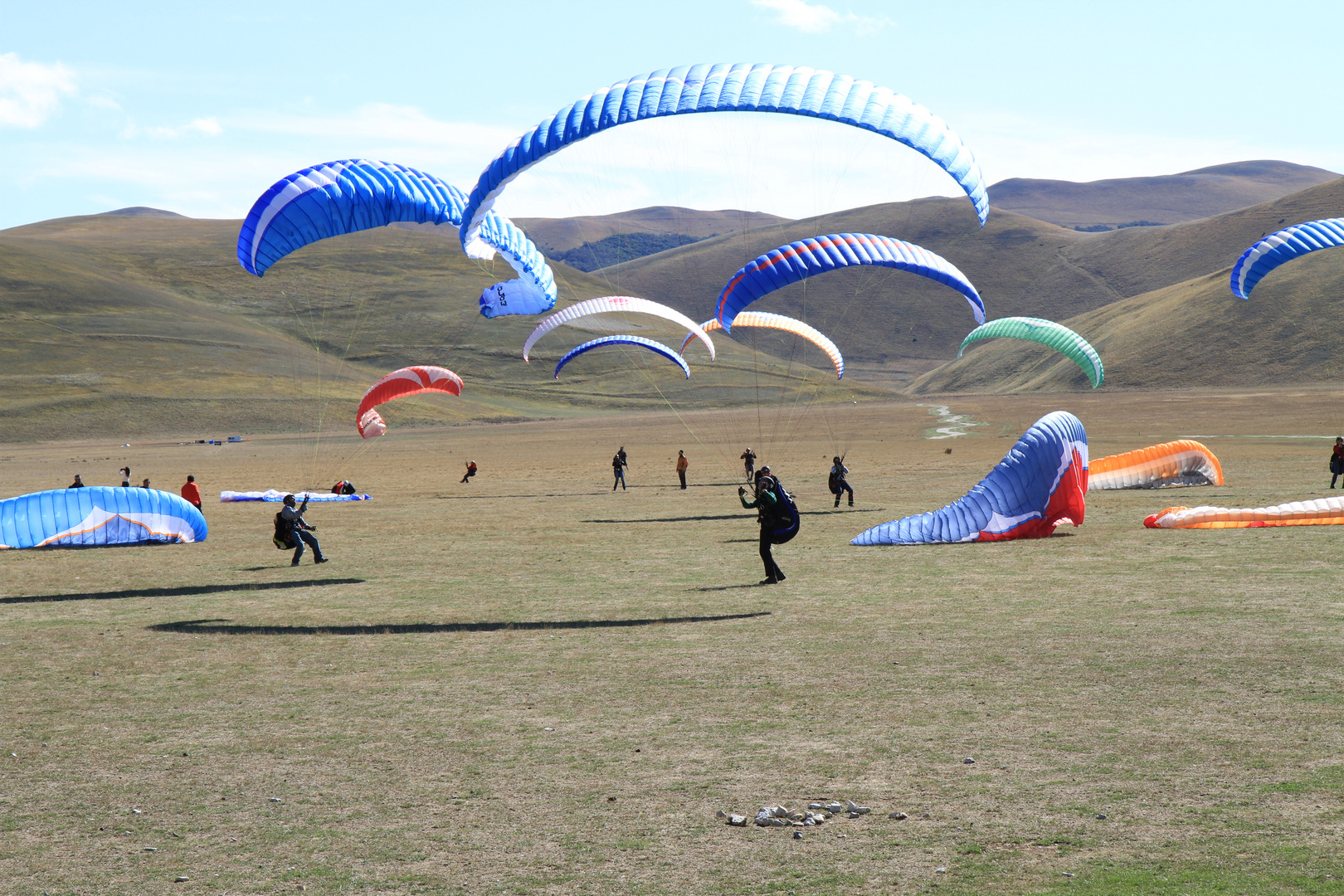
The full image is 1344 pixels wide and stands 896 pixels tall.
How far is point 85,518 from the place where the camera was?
2044 cm

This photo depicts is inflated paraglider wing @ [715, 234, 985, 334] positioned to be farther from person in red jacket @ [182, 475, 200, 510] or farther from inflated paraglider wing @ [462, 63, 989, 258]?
person in red jacket @ [182, 475, 200, 510]

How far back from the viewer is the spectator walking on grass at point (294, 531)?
17.6 metres

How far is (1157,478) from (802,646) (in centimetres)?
2013

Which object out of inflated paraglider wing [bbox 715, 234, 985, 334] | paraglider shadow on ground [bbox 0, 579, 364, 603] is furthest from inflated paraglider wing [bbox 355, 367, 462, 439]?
paraglider shadow on ground [bbox 0, 579, 364, 603]

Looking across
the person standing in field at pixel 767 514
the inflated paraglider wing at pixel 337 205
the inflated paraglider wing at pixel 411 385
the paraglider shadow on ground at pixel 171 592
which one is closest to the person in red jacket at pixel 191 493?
the inflated paraglider wing at pixel 337 205

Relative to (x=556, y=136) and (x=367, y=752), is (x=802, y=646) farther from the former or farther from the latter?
(x=556, y=136)

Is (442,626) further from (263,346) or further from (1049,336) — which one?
(263,346)

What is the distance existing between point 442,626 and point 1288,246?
1970 cm

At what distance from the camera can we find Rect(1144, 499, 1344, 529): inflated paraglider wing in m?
18.9

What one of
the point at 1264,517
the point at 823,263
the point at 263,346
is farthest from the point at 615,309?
the point at 263,346

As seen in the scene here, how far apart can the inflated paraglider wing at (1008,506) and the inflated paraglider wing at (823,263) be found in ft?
9.28

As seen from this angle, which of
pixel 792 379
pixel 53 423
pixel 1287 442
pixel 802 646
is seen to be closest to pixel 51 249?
pixel 53 423

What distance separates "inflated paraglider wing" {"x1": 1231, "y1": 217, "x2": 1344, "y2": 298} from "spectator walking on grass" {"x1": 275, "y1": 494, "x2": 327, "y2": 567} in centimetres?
1845

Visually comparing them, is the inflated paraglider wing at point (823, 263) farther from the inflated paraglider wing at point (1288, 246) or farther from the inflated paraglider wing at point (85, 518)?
the inflated paraglider wing at point (85, 518)
